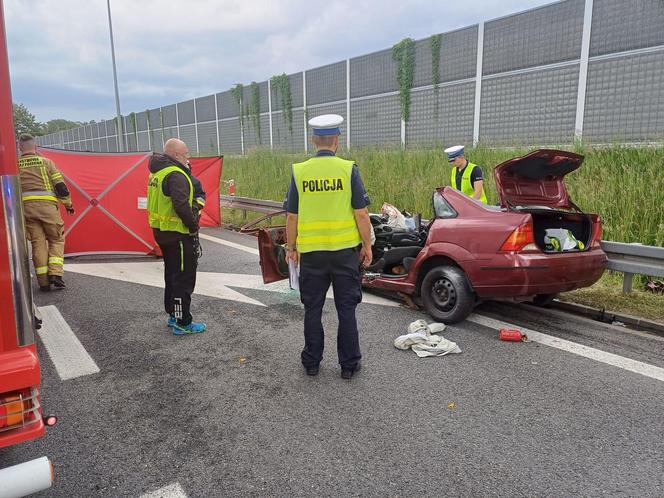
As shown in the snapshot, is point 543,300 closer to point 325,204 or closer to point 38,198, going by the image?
point 325,204


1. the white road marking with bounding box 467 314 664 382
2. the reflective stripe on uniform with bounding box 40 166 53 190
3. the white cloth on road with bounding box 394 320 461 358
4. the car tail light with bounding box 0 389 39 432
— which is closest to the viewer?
the car tail light with bounding box 0 389 39 432

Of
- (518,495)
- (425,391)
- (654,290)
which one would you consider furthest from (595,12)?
(518,495)

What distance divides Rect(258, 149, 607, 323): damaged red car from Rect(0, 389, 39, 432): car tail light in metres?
3.63

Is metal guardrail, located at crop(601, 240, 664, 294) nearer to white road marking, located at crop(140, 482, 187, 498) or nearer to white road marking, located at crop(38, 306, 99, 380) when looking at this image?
white road marking, located at crop(140, 482, 187, 498)

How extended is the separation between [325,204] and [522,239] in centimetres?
195

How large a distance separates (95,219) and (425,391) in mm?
7043

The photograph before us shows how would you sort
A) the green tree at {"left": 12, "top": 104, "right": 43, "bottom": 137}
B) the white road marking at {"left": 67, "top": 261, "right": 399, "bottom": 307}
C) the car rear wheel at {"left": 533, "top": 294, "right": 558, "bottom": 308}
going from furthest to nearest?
the green tree at {"left": 12, "top": 104, "right": 43, "bottom": 137}, the white road marking at {"left": 67, "top": 261, "right": 399, "bottom": 307}, the car rear wheel at {"left": 533, "top": 294, "right": 558, "bottom": 308}

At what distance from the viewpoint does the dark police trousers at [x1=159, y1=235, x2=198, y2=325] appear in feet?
15.1

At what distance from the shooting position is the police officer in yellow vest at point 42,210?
616 cm

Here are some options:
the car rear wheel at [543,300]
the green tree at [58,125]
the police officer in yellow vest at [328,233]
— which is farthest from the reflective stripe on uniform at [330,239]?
the green tree at [58,125]

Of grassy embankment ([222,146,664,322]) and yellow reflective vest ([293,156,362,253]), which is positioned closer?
yellow reflective vest ([293,156,362,253])

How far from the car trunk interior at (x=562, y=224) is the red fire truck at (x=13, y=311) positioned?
407cm

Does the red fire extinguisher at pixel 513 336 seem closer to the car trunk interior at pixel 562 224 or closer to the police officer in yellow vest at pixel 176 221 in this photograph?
the car trunk interior at pixel 562 224

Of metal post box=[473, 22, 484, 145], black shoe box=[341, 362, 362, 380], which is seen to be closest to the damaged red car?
black shoe box=[341, 362, 362, 380]
